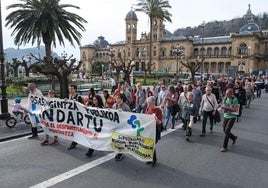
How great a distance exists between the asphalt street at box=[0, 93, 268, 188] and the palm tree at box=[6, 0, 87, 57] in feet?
43.6

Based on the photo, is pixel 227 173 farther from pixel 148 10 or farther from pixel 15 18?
pixel 148 10

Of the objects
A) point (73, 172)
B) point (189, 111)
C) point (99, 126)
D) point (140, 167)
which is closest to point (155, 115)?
point (140, 167)

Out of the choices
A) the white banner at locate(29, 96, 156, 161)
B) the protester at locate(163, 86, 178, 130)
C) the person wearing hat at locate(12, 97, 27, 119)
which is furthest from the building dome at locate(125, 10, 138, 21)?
the white banner at locate(29, 96, 156, 161)

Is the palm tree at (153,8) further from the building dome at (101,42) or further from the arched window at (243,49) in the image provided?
the building dome at (101,42)

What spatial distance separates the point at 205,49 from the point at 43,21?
270 ft

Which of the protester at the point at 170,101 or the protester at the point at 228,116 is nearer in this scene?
the protester at the point at 228,116

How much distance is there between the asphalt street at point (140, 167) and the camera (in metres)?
5.41

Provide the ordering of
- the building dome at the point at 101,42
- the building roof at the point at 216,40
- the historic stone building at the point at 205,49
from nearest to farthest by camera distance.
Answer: the historic stone building at the point at 205,49 < the building roof at the point at 216,40 < the building dome at the point at 101,42

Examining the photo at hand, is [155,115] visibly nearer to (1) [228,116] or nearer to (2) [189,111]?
(1) [228,116]

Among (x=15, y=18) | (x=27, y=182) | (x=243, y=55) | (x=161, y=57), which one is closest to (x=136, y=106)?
(x=27, y=182)

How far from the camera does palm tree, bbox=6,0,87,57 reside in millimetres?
19781

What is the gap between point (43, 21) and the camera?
1956 cm

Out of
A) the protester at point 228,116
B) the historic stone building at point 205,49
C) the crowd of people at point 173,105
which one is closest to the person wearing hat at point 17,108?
the crowd of people at point 173,105

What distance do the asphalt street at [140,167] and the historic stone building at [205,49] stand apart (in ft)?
226
